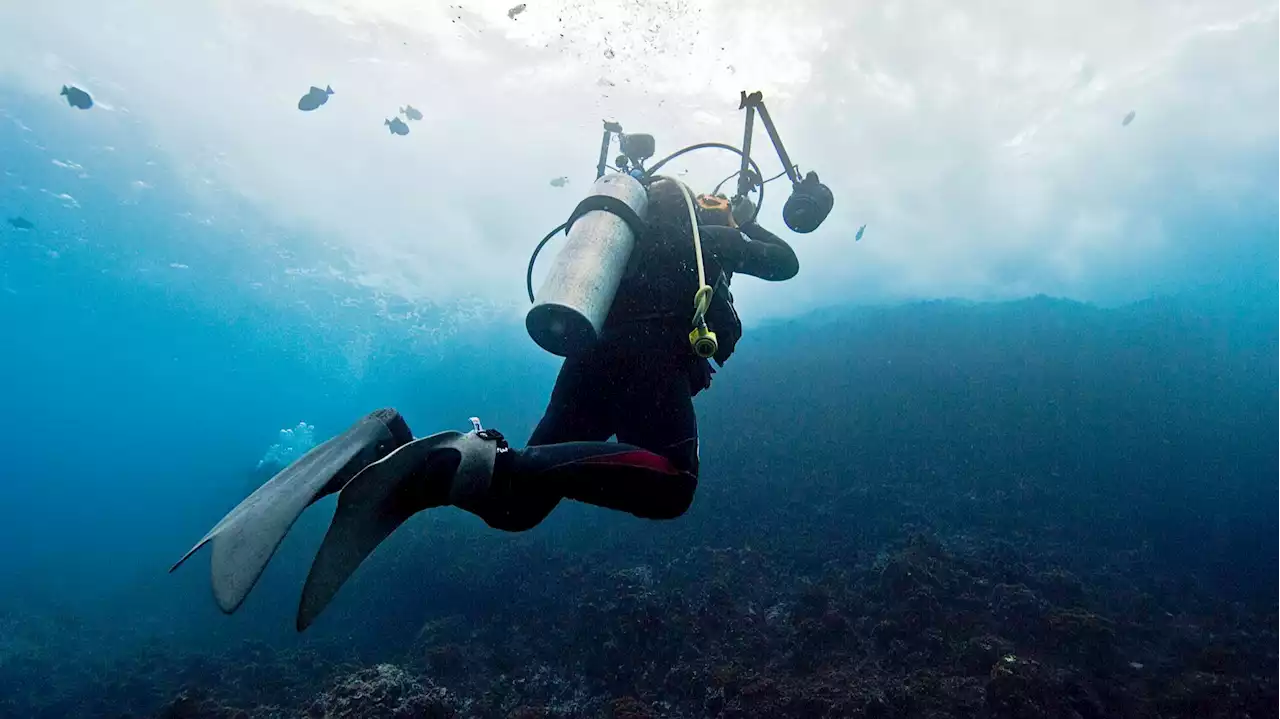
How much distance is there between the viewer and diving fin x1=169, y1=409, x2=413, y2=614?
4.84ft

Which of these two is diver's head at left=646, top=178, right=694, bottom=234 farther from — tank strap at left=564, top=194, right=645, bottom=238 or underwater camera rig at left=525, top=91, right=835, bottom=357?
tank strap at left=564, top=194, right=645, bottom=238

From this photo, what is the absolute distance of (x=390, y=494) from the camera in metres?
1.63

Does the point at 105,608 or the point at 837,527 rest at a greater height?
the point at 837,527

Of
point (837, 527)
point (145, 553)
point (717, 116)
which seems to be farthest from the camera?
point (145, 553)

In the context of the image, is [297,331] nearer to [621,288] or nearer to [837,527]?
[837,527]

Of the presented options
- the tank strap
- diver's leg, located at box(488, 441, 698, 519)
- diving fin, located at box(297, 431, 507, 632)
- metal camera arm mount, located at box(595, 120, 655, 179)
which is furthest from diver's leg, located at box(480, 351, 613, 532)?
metal camera arm mount, located at box(595, 120, 655, 179)

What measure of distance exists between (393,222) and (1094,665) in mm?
38300

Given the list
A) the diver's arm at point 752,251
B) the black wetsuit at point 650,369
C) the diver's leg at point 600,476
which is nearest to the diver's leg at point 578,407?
the black wetsuit at point 650,369

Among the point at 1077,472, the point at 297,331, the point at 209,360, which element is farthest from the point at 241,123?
the point at 209,360

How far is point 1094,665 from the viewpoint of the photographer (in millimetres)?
6871

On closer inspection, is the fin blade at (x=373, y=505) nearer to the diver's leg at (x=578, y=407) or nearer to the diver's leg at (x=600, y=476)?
the diver's leg at (x=600, y=476)

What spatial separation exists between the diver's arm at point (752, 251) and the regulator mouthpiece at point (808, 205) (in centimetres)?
77

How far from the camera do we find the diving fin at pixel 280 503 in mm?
1475

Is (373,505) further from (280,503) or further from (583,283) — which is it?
(583,283)
